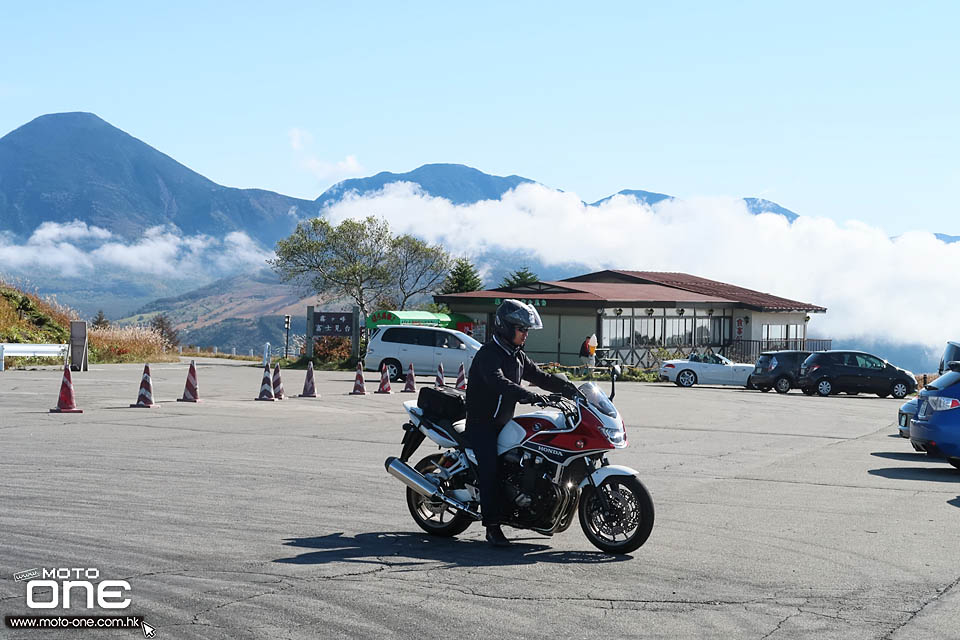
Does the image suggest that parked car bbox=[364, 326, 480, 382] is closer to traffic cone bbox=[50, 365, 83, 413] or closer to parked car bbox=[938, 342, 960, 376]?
parked car bbox=[938, 342, 960, 376]

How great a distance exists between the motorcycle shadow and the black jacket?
961 millimetres

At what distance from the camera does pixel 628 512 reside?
8047 mm

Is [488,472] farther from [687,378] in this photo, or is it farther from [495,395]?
[687,378]


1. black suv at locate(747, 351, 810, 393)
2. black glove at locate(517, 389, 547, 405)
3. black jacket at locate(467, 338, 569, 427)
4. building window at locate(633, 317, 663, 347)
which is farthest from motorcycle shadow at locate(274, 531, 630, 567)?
building window at locate(633, 317, 663, 347)

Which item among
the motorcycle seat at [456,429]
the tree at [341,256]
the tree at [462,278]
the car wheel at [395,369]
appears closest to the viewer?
the motorcycle seat at [456,429]

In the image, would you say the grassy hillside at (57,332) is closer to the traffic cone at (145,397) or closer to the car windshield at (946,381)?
the traffic cone at (145,397)

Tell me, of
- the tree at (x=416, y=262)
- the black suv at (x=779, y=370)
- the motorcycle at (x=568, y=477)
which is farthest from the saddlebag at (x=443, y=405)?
the tree at (x=416, y=262)

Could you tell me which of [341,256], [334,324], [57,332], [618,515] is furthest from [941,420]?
[341,256]

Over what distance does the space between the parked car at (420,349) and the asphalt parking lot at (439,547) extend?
1796cm

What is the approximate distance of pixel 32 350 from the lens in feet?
112

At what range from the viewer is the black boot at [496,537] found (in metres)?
8.20

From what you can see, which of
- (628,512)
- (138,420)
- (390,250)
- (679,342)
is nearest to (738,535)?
(628,512)

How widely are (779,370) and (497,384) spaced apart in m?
29.5

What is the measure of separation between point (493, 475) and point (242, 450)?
6969 mm
